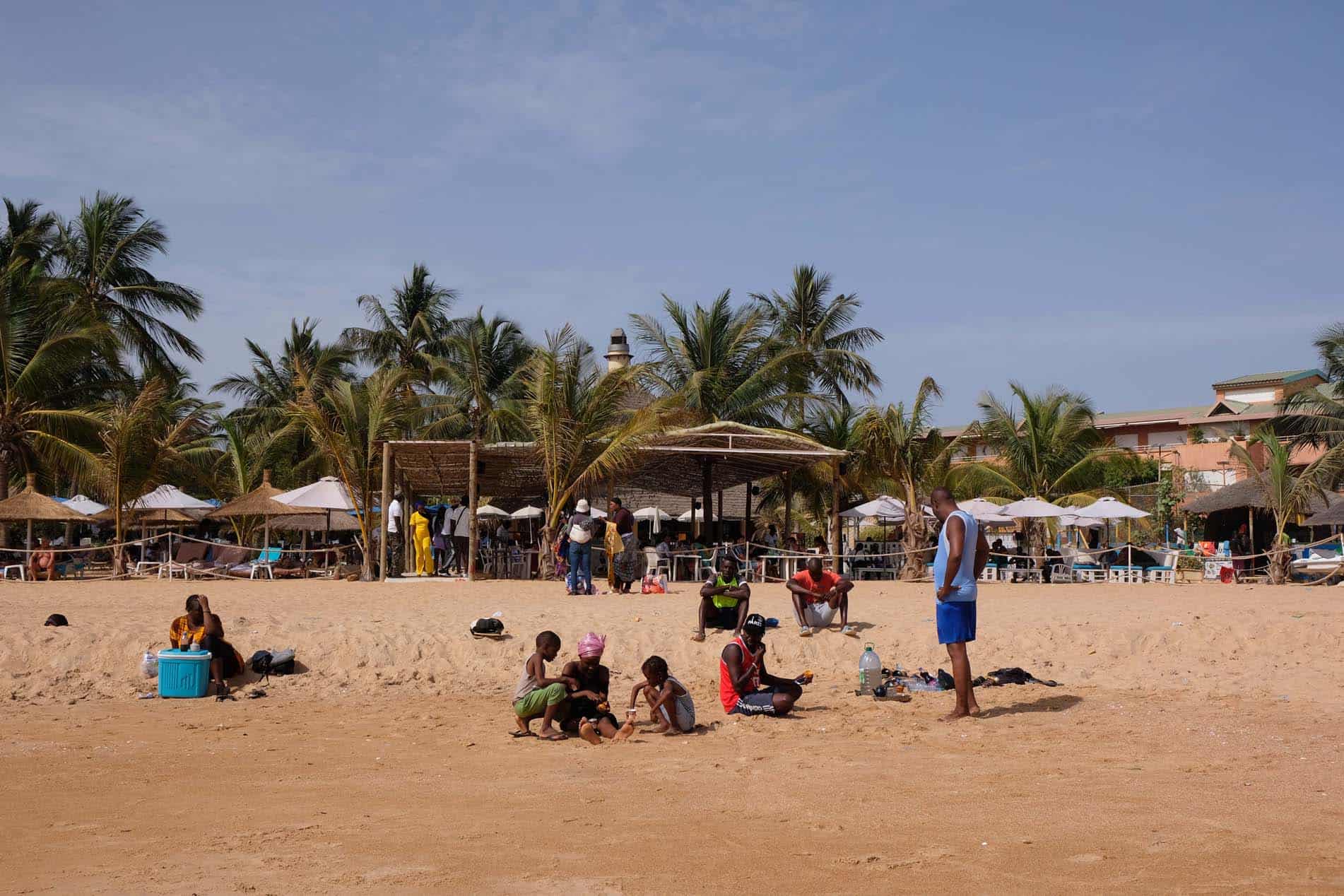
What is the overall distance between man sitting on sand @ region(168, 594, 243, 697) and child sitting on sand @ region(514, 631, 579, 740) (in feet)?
10.6

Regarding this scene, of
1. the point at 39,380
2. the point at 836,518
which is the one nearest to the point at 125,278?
the point at 39,380

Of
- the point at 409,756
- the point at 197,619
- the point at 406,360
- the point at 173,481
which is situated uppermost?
the point at 406,360

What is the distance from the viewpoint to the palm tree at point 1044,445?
27.0m

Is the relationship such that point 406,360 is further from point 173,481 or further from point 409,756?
point 409,756

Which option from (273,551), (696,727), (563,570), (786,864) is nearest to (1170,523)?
(563,570)

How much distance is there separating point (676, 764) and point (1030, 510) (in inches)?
654

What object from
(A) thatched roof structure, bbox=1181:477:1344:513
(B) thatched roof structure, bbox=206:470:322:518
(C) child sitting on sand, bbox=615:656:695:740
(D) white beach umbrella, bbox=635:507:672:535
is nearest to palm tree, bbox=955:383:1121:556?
(A) thatched roof structure, bbox=1181:477:1344:513

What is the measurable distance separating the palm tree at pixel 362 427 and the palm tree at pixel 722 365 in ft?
26.4

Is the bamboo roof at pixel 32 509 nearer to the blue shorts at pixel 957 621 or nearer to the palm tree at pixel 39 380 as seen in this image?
the palm tree at pixel 39 380

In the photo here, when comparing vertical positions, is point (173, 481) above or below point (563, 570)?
above

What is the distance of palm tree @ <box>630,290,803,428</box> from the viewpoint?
2764cm

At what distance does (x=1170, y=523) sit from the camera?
36.7 meters

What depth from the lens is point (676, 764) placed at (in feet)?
23.8

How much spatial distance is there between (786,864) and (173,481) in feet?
83.5
